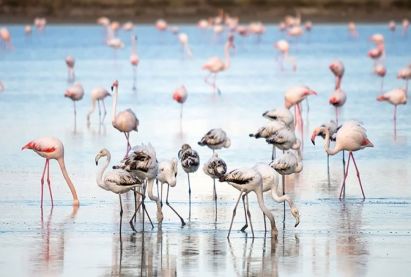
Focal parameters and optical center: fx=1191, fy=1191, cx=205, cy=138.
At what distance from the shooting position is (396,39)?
44.4 m

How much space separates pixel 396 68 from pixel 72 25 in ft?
83.6

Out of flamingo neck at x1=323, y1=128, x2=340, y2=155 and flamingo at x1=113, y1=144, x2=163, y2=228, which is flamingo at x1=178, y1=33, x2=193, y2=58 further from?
flamingo at x1=113, y1=144, x2=163, y2=228

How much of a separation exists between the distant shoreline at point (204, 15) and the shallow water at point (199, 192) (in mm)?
25586

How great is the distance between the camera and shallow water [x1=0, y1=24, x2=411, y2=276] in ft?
30.3

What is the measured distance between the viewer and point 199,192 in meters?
12.4

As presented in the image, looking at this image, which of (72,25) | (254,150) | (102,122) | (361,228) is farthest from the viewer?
(72,25)

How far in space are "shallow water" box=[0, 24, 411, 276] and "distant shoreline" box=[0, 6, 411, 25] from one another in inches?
1007

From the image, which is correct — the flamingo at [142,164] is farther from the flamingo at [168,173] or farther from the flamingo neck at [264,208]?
the flamingo neck at [264,208]

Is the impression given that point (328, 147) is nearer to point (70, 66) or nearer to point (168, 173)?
A: point (168, 173)

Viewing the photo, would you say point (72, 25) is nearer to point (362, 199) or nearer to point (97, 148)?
point (97, 148)

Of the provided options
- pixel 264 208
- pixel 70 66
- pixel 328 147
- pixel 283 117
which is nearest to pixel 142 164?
pixel 264 208

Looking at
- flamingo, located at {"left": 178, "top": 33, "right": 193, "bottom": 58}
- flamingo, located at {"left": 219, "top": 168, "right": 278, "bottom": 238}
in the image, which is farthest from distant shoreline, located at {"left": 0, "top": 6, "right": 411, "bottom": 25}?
flamingo, located at {"left": 219, "top": 168, "right": 278, "bottom": 238}

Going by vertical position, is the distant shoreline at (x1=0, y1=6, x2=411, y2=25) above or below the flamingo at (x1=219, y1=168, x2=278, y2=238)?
above

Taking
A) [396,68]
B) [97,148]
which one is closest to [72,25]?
[396,68]
